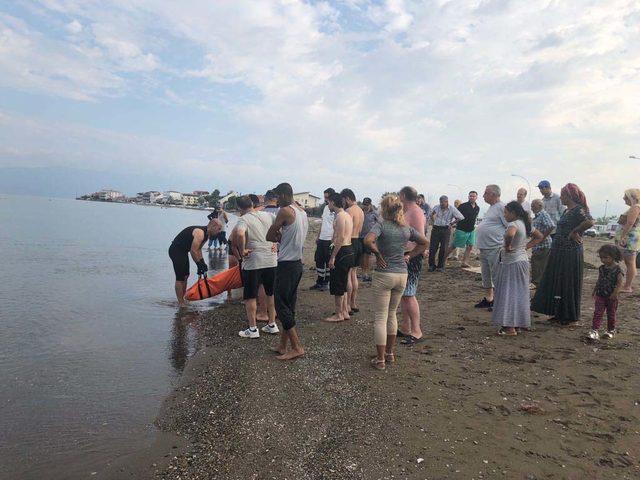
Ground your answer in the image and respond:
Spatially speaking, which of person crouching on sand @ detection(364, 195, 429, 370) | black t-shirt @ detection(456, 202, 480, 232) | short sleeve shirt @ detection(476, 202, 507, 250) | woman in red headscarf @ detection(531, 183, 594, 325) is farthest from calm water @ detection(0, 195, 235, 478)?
black t-shirt @ detection(456, 202, 480, 232)

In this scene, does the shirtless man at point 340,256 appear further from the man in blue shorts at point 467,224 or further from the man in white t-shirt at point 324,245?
the man in blue shorts at point 467,224

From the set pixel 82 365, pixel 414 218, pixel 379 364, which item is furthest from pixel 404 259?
pixel 82 365

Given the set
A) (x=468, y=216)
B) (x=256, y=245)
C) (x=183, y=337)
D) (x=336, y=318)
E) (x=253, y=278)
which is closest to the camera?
(x=256, y=245)

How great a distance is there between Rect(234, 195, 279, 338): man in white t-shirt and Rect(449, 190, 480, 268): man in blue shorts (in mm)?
7485

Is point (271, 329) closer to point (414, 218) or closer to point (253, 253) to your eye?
point (253, 253)

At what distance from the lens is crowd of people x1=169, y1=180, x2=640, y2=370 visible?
4.89m

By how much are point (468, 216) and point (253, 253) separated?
797 centimetres

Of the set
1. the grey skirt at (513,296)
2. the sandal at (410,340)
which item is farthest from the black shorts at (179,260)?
the grey skirt at (513,296)

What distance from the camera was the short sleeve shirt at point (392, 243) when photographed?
476 cm

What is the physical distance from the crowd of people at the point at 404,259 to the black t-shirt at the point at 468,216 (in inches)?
141

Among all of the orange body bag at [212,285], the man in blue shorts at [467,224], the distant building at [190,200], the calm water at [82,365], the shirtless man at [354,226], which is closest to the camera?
the calm water at [82,365]

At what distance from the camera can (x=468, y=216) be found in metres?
12.1

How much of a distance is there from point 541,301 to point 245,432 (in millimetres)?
5160

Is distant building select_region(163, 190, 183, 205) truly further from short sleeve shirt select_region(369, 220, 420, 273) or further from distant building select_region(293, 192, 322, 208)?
short sleeve shirt select_region(369, 220, 420, 273)
